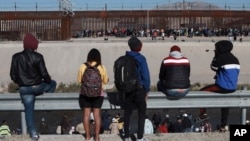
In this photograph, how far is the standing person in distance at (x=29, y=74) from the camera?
973cm

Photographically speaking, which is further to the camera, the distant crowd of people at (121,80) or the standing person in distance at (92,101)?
the standing person in distance at (92,101)

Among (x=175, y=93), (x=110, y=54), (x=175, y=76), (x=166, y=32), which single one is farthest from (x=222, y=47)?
(x=166, y=32)

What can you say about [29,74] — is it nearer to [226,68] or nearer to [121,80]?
[121,80]

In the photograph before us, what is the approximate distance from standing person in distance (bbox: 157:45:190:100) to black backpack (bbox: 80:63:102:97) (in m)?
1.36

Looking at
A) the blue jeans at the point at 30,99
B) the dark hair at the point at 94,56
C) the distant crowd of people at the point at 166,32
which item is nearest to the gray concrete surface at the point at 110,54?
the distant crowd of people at the point at 166,32

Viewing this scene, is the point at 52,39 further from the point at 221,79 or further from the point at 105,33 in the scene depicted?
the point at 221,79

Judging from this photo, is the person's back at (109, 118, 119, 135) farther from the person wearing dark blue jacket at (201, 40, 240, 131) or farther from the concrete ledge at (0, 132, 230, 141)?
the person wearing dark blue jacket at (201, 40, 240, 131)

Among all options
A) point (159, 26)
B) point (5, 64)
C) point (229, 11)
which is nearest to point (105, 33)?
point (159, 26)

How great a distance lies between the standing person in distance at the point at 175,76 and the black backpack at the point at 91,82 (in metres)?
1.36

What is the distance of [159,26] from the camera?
73.5m

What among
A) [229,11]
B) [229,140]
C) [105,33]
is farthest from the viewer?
[229,11]

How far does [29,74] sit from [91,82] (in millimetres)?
1130

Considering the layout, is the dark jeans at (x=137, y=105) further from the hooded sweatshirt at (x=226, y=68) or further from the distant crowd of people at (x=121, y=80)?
the hooded sweatshirt at (x=226, y=68)

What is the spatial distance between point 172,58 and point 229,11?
68515 mm
